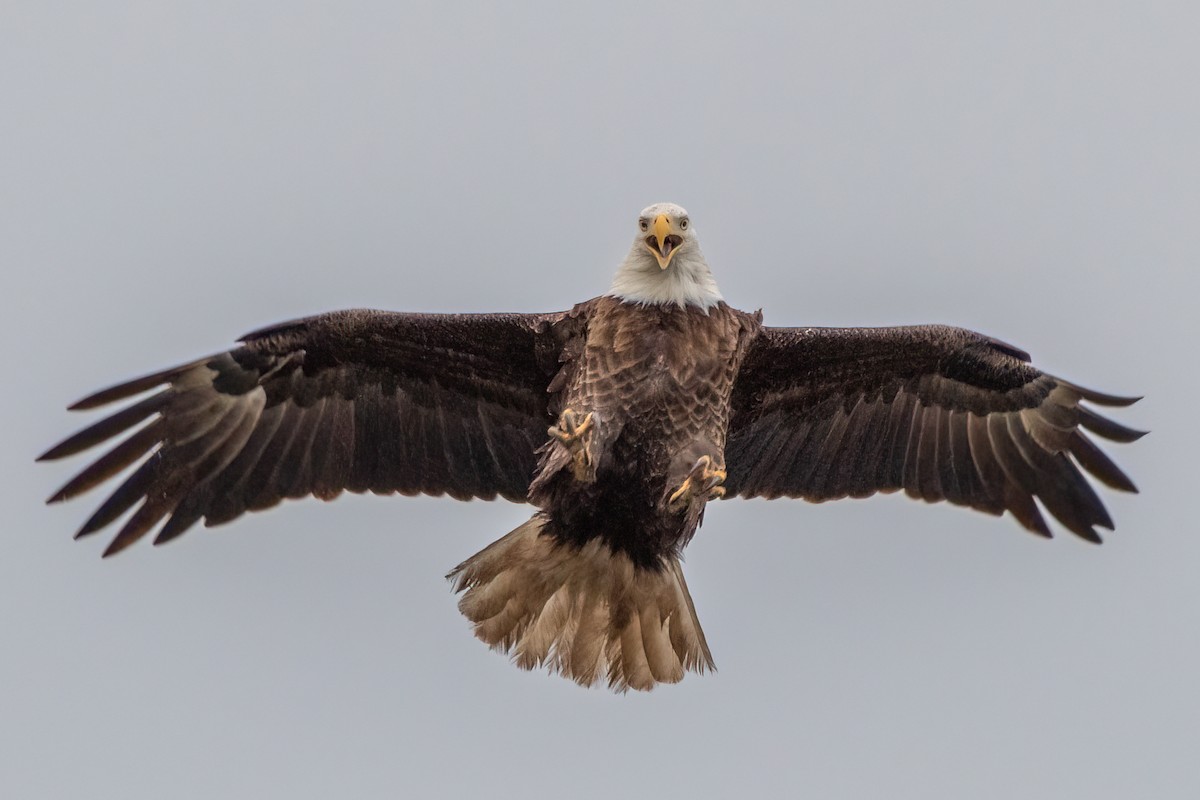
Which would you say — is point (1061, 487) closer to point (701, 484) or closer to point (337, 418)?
point (701, 484)

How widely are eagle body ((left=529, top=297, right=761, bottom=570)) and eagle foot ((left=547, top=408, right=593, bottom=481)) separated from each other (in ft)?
0.18

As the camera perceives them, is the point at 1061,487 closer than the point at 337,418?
No

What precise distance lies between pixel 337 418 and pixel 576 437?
74.3 inches

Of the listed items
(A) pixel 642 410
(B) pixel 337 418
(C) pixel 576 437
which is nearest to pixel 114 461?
(B) pixel 337 418

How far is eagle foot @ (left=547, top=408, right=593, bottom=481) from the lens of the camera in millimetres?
10055

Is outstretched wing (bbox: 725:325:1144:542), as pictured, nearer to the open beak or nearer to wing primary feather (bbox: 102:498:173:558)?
the open beak

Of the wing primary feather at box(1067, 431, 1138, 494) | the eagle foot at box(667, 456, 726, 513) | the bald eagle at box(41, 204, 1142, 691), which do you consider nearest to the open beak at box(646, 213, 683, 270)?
the bald eagle at box(41, 204, 1142, 691)

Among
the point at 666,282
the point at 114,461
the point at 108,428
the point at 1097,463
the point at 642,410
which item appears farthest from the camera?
the point at 1097,463

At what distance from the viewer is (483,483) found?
1145 cm

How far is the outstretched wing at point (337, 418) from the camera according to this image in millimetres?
10961

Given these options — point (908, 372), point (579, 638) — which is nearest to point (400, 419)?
point (579, 638)

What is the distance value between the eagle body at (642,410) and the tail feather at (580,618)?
0.38 m

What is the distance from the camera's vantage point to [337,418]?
11336 millimetres

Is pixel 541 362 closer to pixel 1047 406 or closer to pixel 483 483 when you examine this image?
pixel 483 483
